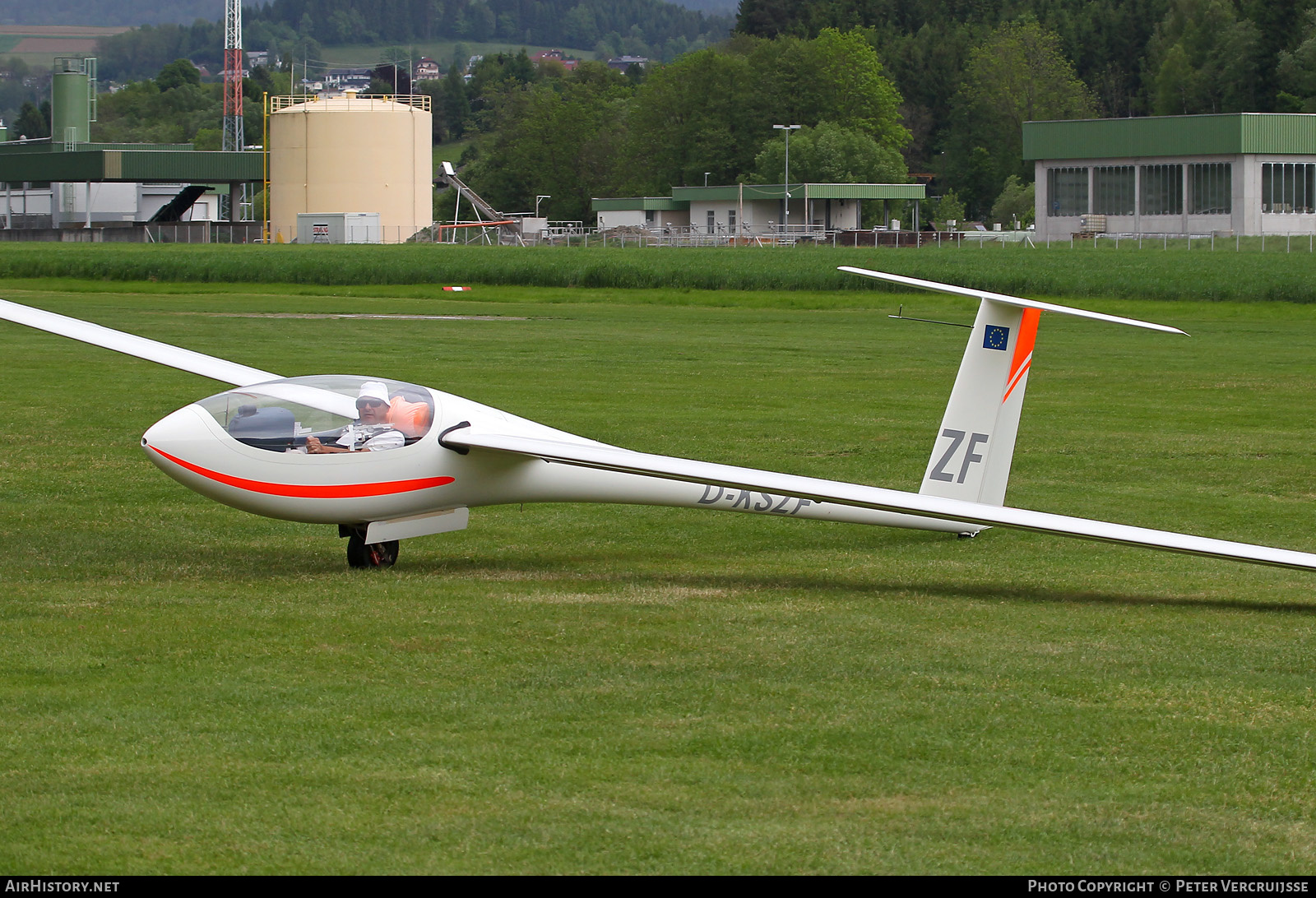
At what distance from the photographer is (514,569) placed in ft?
42.6

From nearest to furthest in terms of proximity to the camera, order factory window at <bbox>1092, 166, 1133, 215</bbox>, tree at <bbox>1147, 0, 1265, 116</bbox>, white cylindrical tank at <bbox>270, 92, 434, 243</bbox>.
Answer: factory window at <bbox>1092, 166, 1133, 215</bbox>, white cylindrical tank at <bbox>270, 92, 434, 243</bbox>, tree at <bbox>1147, 0, 1265, 116</bbox>

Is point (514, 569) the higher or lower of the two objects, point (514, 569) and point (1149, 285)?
the lower

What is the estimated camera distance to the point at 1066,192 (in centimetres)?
9956

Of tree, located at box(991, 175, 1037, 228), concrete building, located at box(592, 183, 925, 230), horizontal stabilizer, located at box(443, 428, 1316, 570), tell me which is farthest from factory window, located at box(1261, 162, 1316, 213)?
horizontal stabilizer, located at box(443, 428, 1316, 570)

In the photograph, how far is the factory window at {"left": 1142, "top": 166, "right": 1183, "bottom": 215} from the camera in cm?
9325

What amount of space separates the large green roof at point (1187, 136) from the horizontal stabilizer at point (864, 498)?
84.4 m

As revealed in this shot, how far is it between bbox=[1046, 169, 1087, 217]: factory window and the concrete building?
48.7 ft

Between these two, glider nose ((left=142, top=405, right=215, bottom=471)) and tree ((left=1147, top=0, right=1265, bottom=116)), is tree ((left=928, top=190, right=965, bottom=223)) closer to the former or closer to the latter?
tree ((left=1147, top=0, right=1265, bottom=116))

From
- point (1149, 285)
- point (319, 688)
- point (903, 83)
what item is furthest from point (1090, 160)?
point (319, 688)

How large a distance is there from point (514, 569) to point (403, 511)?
1.24 metres

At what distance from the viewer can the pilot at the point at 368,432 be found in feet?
38.8

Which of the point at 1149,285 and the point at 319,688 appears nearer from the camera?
the point at 319,688

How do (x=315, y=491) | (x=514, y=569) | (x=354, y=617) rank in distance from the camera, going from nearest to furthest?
(x=354, y=617) → (x=315, y=491) → (x=514, y=569)

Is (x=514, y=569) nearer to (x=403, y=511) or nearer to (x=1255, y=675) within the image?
(x=403, y=511)
